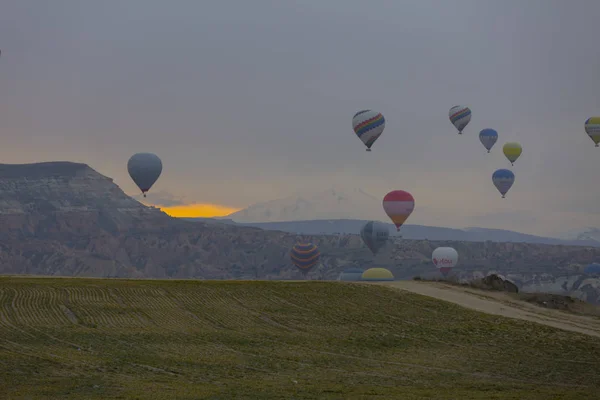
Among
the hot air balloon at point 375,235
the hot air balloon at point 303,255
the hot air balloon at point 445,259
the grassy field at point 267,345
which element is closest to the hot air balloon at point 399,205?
the hot air balloon at point 445,259

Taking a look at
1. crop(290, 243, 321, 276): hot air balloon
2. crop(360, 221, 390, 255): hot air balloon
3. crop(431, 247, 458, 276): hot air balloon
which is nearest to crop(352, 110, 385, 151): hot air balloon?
crop(431, 247, 458, 276): hot air balloon

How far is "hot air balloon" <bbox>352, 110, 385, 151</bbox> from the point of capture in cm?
9250

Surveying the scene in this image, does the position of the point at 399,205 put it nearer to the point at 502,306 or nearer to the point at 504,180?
the point at 504,180

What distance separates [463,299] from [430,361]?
70.3ft

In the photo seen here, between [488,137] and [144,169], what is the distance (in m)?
39.7

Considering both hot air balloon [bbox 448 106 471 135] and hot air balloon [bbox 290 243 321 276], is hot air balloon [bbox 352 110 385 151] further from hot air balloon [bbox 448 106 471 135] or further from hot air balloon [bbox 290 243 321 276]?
hot air balloon [bbox 290 243 321 276]

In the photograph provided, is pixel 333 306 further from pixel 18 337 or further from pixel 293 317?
pixel 18 337

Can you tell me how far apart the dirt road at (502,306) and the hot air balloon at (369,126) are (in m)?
27.2

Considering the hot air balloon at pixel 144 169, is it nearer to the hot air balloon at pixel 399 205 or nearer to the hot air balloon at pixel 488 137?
the hot air balloon at pixel 399 205

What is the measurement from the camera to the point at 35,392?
93.4 ft

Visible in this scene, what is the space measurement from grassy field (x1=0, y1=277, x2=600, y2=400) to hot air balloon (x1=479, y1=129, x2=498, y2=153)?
5105 centimetres

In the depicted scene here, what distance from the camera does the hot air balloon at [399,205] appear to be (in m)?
112

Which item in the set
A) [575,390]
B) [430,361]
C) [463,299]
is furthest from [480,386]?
[463,299]

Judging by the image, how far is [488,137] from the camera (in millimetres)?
108625
